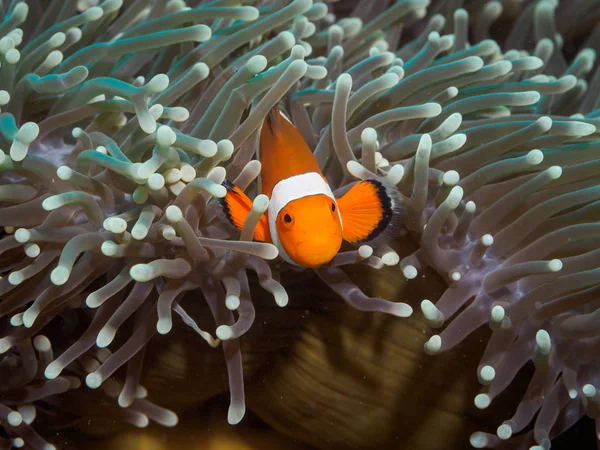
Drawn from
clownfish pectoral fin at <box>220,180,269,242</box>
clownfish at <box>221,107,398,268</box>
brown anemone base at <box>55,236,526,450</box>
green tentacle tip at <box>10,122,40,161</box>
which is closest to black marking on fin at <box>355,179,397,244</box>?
clownfish at <box>221,107,398,268</box>

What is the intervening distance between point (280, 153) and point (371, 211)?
0.21 metres

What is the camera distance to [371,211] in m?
1.08

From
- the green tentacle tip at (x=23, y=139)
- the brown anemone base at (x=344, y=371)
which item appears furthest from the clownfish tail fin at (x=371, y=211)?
the green tentacle tip at (x=23, y=139)

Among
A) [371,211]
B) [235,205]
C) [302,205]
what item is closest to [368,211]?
[371,211]

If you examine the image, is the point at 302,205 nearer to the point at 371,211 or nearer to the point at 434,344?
the point at 371,211

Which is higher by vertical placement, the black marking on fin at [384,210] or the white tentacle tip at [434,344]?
the black marking on fin at [384,210]

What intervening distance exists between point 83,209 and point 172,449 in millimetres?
721

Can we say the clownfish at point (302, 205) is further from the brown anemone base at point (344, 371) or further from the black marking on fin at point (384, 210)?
the brown anemone base at point (344, 371)

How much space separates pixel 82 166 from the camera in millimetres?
1112

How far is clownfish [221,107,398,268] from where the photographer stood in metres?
0.99

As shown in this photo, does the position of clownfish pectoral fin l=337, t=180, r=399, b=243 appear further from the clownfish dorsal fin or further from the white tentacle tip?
the white tentacle tip

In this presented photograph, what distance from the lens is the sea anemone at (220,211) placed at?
1.07 m

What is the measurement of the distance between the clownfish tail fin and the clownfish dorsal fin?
0.09m

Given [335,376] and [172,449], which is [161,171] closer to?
[335,376]
